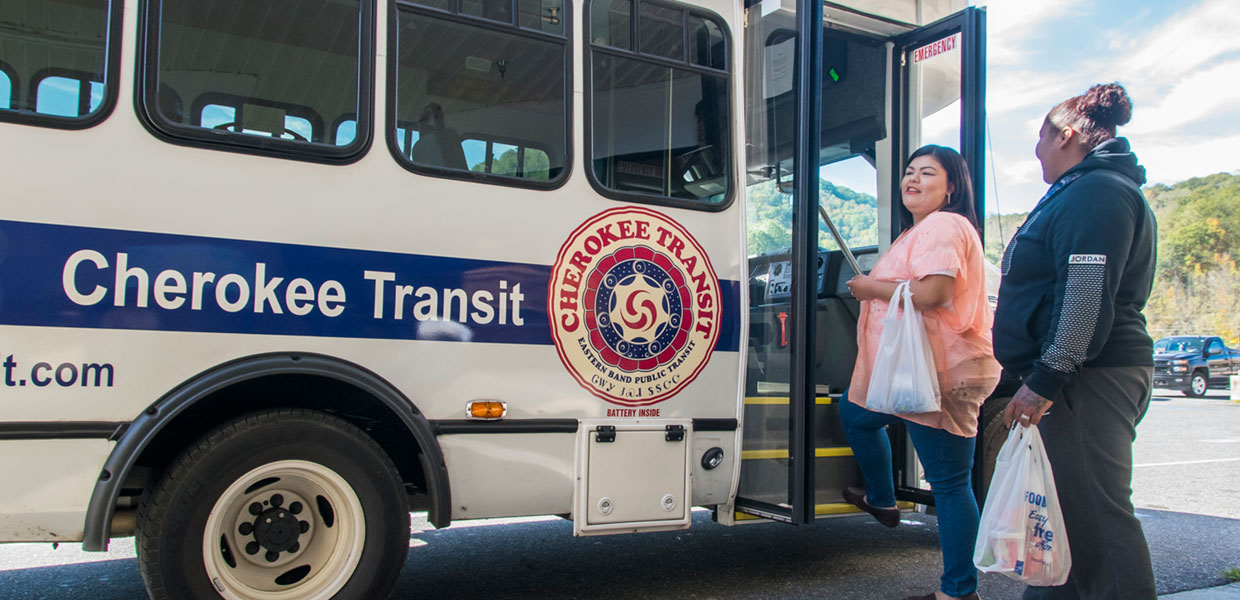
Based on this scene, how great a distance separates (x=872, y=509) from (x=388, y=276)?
2.43 m

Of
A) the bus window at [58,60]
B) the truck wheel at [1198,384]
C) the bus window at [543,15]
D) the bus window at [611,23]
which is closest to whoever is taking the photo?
the bus window at [58,60]

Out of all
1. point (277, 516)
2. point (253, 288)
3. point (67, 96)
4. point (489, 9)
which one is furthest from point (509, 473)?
point (67, 96)

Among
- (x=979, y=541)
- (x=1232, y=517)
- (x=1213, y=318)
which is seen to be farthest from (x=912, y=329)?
(x=1213, y=318)

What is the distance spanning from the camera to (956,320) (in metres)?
3.48

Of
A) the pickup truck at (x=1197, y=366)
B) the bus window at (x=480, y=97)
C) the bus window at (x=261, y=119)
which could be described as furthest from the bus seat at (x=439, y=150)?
the pickup truck at (x=1197, y=366)

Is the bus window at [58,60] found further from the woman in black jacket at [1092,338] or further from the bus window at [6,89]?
the woman in black jacket at [1092,338]

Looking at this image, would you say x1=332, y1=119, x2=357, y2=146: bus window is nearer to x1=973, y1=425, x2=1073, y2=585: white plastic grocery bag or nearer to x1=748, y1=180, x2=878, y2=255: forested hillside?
x1=748, y1=180, x2=878, y2=255: forested hillside

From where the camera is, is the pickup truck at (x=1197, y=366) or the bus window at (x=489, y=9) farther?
the pickup truck at (x=1197, y=366)

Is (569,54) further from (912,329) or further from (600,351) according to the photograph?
(912,329)

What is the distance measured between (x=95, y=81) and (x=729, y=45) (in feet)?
8.31

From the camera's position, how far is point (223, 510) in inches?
114

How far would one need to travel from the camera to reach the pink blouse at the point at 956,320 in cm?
343

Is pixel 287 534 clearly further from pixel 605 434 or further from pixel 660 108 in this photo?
pixel 660 108

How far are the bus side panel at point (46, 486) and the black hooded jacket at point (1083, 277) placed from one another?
2959 millimetres
